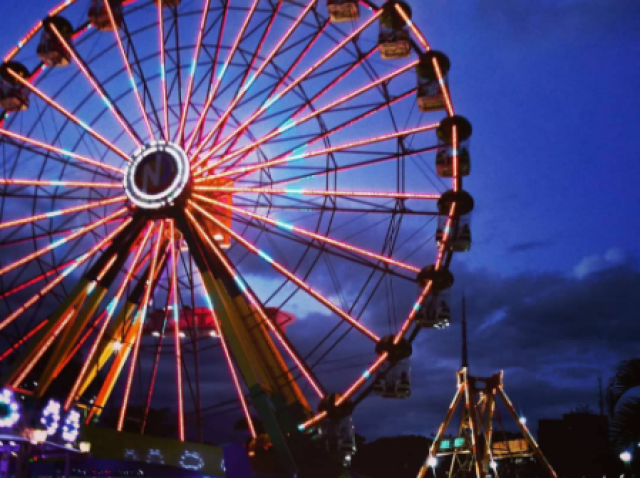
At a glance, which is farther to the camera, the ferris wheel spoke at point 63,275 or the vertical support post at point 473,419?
the vertical support post at point 473,419

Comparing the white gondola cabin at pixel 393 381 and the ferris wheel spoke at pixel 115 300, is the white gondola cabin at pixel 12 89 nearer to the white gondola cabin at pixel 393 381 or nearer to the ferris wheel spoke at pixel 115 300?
the ferris wheel spoke at pixel 115 300

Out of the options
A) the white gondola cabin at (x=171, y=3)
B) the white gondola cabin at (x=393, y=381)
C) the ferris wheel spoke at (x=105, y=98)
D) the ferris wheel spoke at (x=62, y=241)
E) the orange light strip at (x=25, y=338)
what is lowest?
the white gondola cabin at (x=393, y=381)

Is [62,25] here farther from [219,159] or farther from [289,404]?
[289,404]

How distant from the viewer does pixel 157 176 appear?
1867cm

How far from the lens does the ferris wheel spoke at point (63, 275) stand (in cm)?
1852

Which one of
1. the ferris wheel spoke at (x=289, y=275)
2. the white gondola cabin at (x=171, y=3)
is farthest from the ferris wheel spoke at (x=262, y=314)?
the white gondola cabin at (x=171, y=3)

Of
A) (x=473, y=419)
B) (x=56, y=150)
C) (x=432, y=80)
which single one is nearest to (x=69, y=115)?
(x=56, y=150)

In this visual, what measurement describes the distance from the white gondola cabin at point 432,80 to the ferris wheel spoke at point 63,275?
7945 millimetres

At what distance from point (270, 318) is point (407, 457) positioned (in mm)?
59227

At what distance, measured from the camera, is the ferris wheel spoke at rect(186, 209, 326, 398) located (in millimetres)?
16609


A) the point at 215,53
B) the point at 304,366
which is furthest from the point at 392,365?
the point at 215,53

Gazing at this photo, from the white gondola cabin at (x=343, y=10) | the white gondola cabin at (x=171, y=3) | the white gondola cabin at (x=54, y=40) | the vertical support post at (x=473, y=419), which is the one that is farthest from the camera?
the vertical support post at (x=473, y=419)

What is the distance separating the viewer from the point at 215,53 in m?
20.2

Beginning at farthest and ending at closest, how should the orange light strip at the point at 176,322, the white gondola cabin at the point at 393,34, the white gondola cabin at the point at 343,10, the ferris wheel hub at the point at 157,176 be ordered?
the white gondola cabin at the point at 343,10
the white gondola cabin at the point at 393,34
the orange light strip at the point at 176,322
the ferris wheel hub at the point at 157,176
